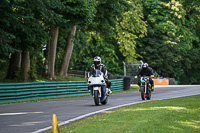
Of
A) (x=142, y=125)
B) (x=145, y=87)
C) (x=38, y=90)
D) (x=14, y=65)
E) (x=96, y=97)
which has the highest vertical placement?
(x=14, y=65)

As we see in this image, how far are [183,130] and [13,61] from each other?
82.1ft

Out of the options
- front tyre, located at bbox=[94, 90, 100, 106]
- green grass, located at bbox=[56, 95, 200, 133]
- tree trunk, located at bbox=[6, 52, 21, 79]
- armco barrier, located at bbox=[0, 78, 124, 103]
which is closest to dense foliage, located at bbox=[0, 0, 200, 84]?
tree trunk, located at bbox=[6, 52, 21, 79]

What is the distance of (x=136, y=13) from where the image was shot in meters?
41.1

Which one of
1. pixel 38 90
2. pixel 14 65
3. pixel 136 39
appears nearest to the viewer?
pixel 38 90

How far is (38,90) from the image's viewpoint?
22.5 m

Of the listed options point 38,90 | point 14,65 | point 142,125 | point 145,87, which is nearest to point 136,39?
point 14,65

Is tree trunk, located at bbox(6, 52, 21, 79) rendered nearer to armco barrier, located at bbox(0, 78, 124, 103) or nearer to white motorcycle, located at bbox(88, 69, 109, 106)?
armco barrier, located at bbox(0, 78, 124, 103)

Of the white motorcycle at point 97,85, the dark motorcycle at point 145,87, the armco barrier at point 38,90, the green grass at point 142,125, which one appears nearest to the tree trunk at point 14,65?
the armco barrier at point 38,90

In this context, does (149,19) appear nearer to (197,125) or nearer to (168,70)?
(168,70)

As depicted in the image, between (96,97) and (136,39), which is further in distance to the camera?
(136,39)

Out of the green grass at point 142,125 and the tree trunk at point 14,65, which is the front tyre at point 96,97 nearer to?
the green grass at point 142,125

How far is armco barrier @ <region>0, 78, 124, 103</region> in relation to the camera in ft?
66.1

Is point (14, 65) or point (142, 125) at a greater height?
point (14, 65)

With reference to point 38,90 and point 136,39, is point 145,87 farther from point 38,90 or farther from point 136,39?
point 136,39
